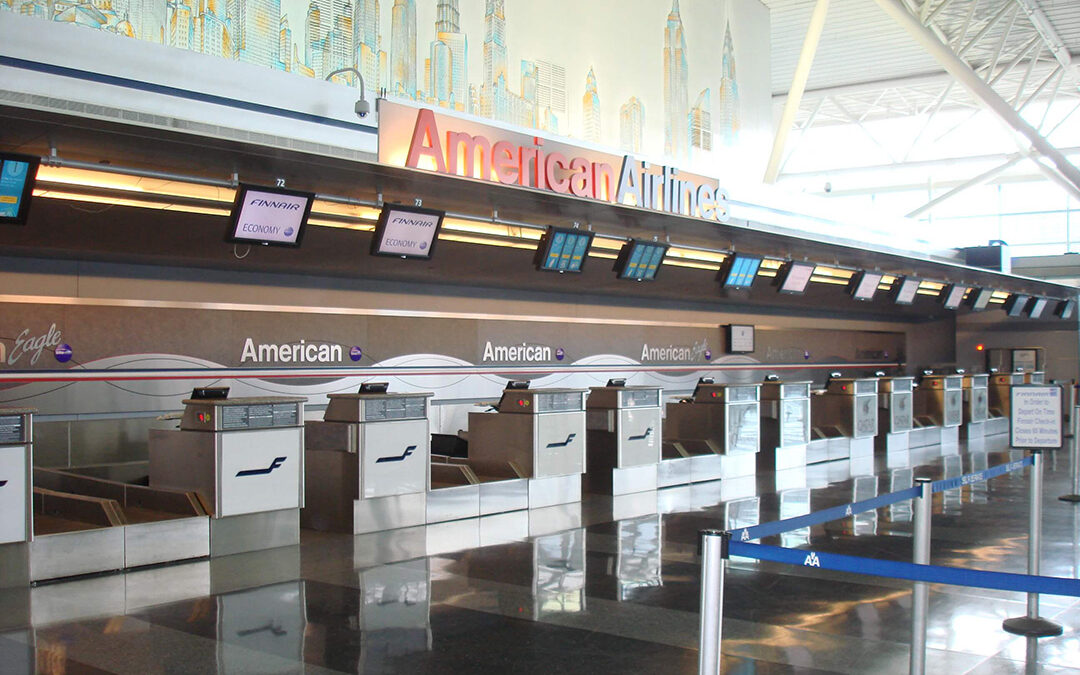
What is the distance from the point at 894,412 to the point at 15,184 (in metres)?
14.8

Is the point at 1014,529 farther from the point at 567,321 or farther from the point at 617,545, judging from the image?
the point at 567,321

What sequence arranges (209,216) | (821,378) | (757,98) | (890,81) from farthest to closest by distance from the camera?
(890,81) → (821,378) → (757,98) → (209,216)

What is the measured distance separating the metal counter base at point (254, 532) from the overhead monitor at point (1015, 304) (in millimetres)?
21319

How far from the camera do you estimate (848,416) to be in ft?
53.3

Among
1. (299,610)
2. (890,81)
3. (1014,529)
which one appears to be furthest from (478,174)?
(890,81)

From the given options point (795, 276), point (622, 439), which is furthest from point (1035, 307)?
point (622, 439)

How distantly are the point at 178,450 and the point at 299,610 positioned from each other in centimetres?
279

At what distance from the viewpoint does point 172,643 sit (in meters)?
5.10

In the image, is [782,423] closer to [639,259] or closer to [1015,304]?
[639,259]

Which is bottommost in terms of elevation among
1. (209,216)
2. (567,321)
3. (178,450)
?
(178,450)

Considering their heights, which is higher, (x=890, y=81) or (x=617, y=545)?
(x=890, y=81)

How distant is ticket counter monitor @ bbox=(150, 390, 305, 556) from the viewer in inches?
Result: 302

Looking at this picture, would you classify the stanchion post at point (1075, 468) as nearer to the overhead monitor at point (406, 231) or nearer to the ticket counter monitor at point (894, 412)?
the ticket counter monitor at point (894, 412)

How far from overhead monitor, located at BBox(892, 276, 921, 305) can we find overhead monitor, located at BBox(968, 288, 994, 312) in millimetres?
3343
